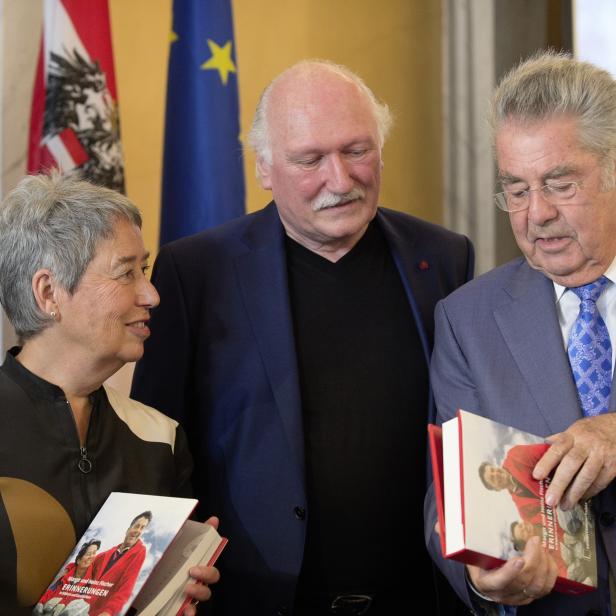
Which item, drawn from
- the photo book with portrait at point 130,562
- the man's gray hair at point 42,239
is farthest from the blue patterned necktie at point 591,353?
the man's gray hair at point 42,239

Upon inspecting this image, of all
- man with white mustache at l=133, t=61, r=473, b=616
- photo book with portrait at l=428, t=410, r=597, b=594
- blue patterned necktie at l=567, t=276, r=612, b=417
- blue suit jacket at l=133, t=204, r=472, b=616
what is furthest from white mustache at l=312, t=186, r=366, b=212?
photo book with portrait at l=428, t=410, r=597, b=594

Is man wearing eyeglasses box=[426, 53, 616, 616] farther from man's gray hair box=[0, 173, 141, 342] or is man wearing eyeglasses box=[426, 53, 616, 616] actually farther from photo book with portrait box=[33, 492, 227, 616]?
man's gray hair box=[0, 173, 141, 342]

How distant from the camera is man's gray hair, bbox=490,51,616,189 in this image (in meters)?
2.09

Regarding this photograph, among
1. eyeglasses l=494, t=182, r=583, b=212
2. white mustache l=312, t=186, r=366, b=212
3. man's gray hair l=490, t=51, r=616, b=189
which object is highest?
man's gray hair l=490, t=51, r=616, b=189

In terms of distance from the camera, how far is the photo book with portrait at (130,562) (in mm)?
1947

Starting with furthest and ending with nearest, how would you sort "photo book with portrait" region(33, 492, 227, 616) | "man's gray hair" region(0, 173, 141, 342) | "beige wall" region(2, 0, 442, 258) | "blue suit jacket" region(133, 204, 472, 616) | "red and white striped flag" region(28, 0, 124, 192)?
"beige wall" region(2, 0, 442, 258) → "red and white striped flag" region(28, 0, 124, 192) → "blue suit jacket" region(133, 204, 472, 616) → "man's gray hair" region(0, 173, 141, 342) → "photo book with portrait" region(33, 492, 227, 616)

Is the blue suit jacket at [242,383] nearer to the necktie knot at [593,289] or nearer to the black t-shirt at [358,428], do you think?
the black t-shirt at [358,428]

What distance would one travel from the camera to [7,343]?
3701 mm

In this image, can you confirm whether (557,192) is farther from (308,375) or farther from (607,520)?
(308,375)

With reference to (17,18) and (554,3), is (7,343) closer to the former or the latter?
(17,18)

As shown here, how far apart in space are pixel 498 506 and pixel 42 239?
1144 millimetres

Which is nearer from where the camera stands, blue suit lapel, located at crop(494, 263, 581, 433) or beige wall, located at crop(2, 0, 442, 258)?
blue suit lapel, located at crop(494, 263, 581, 433)

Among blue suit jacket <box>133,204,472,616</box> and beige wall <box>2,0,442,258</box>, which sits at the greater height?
beige wall <box>2,0,442,258</box>

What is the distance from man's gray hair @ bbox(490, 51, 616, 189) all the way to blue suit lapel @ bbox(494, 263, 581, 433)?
0.99 feet
